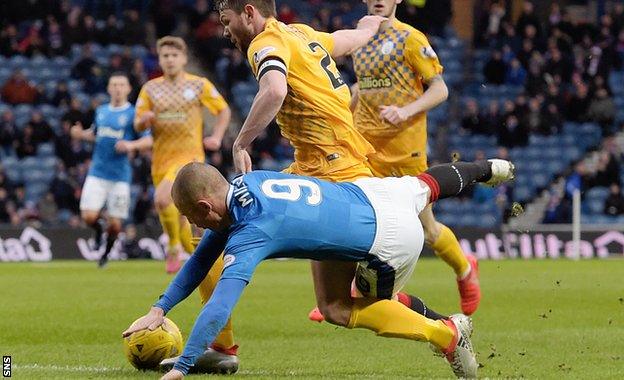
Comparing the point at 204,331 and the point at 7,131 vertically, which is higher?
the point at 204,331

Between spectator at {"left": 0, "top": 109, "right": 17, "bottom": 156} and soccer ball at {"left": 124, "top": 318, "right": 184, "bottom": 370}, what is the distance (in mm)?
17930

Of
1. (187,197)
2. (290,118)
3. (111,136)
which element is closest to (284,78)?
(290,118)

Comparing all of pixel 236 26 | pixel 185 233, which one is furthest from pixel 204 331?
pixel 185 233

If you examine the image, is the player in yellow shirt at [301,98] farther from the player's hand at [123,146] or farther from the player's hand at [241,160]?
the player's hand at [123,146]

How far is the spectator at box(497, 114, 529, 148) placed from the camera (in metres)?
24.3

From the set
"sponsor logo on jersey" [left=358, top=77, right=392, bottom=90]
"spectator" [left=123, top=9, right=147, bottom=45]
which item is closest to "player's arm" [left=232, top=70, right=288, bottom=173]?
"sponsor logo on jersey" [left=358, top=77, right=392, bottom=90]

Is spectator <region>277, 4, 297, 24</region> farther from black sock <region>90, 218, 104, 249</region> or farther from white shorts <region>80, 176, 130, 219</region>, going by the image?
white shorts <region>80, 176, 130, 219</region>

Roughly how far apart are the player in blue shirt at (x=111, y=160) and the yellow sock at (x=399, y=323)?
10520mm

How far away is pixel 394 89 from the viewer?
9.70m

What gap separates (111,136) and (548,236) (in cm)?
840

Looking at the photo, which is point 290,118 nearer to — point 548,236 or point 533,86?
point 548,236

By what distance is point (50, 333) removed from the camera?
9.10m

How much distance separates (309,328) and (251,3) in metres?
3.32

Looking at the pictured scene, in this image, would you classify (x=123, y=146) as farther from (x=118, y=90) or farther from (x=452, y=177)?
→ (x=452, y=177)
